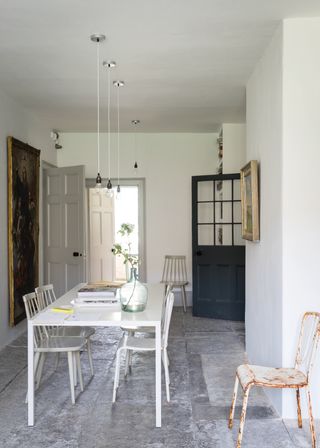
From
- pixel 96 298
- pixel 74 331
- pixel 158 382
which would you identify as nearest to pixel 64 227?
pixel 74 331

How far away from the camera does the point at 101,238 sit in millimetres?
7953

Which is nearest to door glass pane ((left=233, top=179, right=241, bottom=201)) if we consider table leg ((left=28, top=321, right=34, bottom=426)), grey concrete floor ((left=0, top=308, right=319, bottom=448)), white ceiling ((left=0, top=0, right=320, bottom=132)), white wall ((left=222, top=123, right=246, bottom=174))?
white wall ((left=222, top=123, right=246, bottom=174))

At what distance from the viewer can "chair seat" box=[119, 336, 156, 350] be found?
3.30m

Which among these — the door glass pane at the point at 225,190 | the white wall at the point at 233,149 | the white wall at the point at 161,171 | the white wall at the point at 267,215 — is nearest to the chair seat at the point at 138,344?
the white wall at the point at 267,215

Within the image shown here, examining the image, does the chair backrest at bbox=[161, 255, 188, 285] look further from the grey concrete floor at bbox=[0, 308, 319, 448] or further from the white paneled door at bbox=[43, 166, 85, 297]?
the grey concrete floor at bbox=[0, 308, 319, 448]

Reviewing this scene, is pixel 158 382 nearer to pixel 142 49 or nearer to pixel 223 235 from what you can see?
pixel 142 49

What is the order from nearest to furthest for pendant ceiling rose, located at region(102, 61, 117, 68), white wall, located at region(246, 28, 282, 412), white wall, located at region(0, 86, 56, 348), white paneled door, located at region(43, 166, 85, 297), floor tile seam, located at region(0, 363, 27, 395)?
white wall, located at region(246, 28, 282, 412), floor tile seam, located at region(0, 363, 27, 395), pendant ceiling rose, located at region(102, 61, 117, 68), white wall, located at region(0, 86, 56, 348), white paneled door, located at region(43, 166, 85, 297)

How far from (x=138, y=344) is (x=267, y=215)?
4.60 ft

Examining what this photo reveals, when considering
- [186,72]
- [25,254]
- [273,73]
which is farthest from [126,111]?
[273,73]

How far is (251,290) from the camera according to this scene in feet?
13.6

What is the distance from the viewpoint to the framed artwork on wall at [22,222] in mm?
4777

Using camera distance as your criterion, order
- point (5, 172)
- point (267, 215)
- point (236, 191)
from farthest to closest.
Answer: point (236, 191), point (5, 172), point (267, 215)

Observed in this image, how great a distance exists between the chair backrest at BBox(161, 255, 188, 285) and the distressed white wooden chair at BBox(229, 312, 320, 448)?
396 cm

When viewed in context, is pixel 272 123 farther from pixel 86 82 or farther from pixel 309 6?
pixel 86 82
